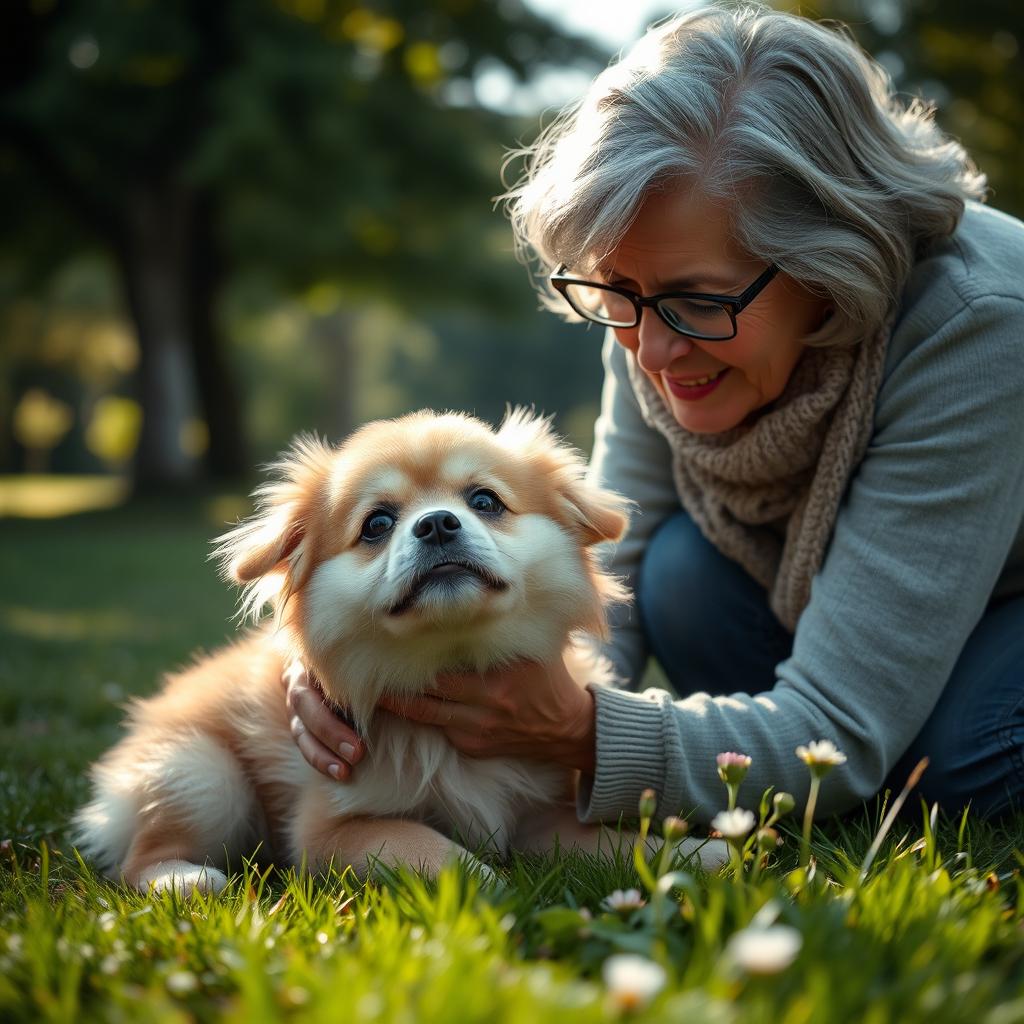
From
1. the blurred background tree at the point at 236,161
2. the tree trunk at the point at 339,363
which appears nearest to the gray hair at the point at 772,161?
the blurred background tree at the point at 236,161

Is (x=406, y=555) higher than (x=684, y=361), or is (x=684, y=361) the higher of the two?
(x=684, y=361)

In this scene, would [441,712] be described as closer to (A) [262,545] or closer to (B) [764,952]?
(A) [262,545]

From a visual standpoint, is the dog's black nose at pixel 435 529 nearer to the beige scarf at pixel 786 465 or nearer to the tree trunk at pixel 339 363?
the beige scarf at pixel 786 465

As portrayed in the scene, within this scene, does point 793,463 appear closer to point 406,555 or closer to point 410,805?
point 406,555

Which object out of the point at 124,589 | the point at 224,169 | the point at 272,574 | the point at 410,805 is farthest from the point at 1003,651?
the point at 224,169

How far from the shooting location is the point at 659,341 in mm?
2295

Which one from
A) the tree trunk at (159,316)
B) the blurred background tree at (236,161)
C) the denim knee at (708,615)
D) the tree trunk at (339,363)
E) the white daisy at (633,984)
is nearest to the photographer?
the white daisy at (633,984)

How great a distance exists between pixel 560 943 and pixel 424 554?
81 centimetres

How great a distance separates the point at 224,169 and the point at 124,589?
5680 mm

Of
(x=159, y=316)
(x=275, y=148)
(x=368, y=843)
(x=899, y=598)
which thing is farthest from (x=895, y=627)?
(x=159, y=316)

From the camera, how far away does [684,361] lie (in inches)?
92.4

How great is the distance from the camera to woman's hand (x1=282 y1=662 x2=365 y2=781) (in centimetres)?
220

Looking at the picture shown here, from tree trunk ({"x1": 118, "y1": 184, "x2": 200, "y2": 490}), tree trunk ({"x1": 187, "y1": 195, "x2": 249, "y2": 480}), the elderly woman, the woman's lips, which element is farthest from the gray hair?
tree trunk ({"x1": 187, "y1": 195, "x2": 249, "y2": 480})

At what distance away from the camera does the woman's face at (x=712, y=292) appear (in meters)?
2.19
